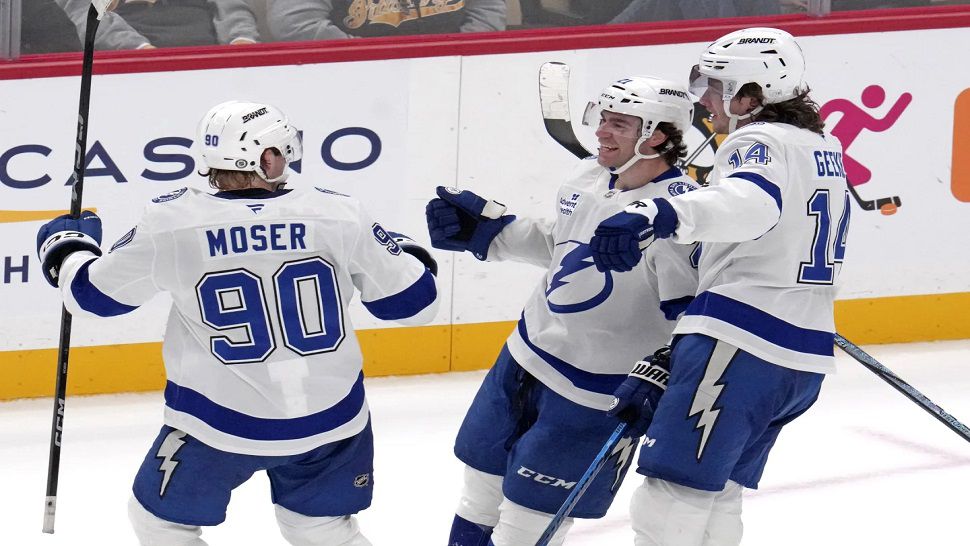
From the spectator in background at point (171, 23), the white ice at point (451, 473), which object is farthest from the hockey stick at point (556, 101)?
the spectator in background at point (171, 23)

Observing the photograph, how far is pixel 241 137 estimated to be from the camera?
266 centimetres

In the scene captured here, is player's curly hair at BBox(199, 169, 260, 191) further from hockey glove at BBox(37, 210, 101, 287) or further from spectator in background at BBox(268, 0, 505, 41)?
spectator in background at BBox(268, 0, 505, 41)

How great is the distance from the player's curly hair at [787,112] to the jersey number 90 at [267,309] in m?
0.91

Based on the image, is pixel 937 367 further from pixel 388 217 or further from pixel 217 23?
pixel 217 23

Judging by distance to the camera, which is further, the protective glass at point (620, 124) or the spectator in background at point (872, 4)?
the spectator in background at point (872, 4)

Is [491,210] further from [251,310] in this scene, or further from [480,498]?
[251,310]

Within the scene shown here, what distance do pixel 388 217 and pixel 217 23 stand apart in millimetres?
866

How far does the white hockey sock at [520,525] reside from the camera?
307 centimetres

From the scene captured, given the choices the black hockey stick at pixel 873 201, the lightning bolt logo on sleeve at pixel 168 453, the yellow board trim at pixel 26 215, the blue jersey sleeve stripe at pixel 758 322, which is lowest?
the black hockey stick at pixel 873 201

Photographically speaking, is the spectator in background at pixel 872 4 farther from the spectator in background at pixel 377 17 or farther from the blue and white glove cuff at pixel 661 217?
the blue and white glove cuff at pixel 661 217

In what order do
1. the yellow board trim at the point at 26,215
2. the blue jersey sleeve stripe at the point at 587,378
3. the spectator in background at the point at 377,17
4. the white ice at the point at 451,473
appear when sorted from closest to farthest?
1. the blue jersey sleeve stripe at the point at 587,378
2. the white ice at the point at 451,473
3. the yellow board trim at the point at 26,215
4. the spectator in background at the point at 377,17

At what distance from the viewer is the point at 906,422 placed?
4871 millimetres

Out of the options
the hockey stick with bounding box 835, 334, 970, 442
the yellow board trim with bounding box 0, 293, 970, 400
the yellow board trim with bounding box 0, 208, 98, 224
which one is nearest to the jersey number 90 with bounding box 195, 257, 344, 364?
the hockey stick with bounding box 835, 334, 970, 442

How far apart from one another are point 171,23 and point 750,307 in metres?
2.67
